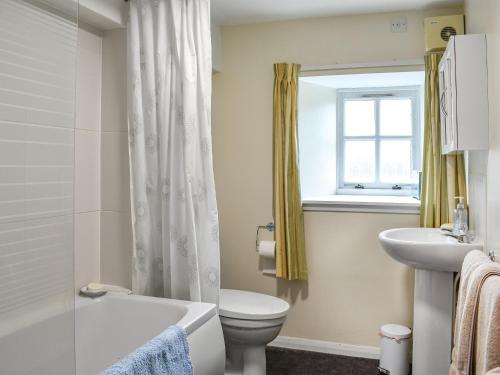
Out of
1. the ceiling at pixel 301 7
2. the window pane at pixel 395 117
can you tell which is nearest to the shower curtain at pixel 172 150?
the ceiling at pixel 301 7

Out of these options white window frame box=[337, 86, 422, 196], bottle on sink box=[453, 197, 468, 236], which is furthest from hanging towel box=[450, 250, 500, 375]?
white window frame box=[337, 86, 422, 196]

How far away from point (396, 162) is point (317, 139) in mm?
666

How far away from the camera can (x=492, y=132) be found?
1.87 meters

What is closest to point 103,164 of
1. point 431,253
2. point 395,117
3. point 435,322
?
point 431,253

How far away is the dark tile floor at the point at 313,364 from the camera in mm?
2641

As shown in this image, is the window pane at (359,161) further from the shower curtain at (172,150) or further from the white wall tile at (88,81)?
the white wall tile at (88,81)

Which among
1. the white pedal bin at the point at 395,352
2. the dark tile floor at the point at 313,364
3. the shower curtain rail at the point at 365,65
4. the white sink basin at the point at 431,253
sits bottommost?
the dark tile floor at the point at 313,364

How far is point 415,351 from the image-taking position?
7.68 feet

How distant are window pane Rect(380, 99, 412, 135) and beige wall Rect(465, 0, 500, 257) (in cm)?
119

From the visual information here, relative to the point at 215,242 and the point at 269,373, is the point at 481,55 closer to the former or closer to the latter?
the point at 215,242

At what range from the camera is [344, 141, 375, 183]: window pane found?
3355 mm

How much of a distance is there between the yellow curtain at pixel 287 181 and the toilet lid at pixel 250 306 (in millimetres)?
407

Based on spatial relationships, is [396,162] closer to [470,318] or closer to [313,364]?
[313,364]

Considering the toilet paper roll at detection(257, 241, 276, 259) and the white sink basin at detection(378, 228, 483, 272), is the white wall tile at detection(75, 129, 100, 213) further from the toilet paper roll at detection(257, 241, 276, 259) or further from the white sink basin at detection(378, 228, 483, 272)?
the white sink basin at detection(378, 228, 483, 272)
